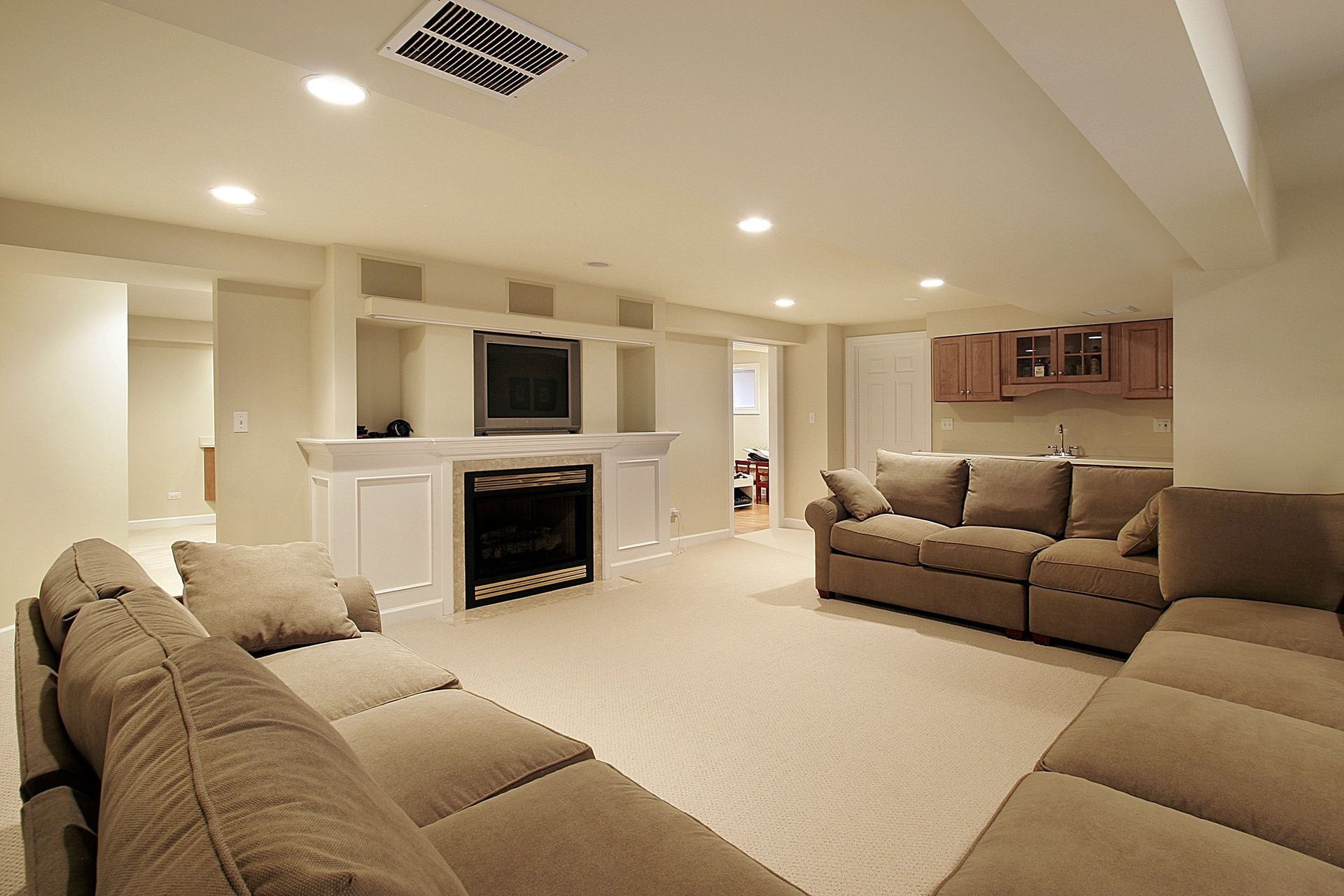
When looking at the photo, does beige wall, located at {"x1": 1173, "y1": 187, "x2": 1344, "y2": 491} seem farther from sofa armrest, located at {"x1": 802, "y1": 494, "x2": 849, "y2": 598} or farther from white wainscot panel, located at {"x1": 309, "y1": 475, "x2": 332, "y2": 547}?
white wainscot panel, located at {"x1": 309, "y1": 475, "x2": 332, "y2": 547}

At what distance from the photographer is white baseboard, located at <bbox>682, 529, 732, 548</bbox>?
6582mm

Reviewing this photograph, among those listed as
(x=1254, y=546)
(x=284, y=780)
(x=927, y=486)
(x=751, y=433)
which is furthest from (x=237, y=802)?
(x=751, y=433)

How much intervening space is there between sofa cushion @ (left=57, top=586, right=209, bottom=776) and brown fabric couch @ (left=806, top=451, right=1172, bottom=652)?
377 cm

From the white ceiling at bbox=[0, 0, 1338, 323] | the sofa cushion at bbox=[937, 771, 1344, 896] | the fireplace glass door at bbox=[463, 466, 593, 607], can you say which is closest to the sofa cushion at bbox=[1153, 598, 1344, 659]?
the sofa cushion at bbox=[937, 771, 1344, 896]

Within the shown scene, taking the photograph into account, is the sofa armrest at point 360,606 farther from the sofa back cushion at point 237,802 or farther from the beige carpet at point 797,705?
the sofa back cushion at point 237,802

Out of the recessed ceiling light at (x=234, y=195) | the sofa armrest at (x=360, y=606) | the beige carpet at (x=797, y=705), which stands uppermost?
the recessed ceiling light at (x=234, y=195)

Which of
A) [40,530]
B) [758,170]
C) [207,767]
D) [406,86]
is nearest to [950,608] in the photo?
[758,170]

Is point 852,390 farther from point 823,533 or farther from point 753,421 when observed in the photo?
point 753,421

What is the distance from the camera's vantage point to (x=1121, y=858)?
1.16 meters

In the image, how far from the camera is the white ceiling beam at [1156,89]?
1150 millimetres

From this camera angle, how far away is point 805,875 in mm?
1852

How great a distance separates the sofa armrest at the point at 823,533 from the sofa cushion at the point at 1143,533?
5.50ft

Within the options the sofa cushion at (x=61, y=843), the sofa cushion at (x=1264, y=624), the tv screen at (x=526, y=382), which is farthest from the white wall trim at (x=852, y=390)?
the sofa cushion at (x=61, y=843)

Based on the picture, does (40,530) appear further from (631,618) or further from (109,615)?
(109,615)
